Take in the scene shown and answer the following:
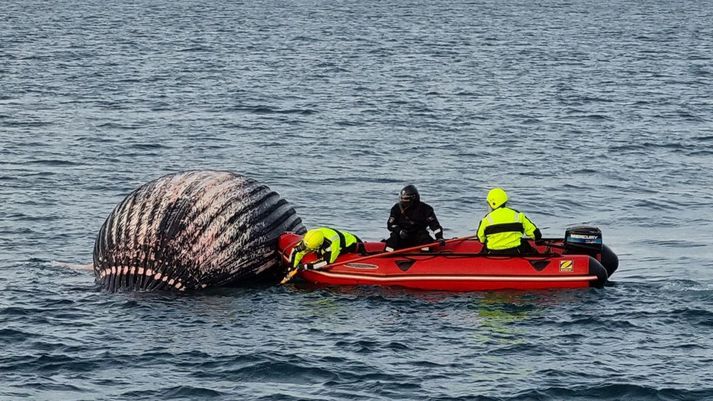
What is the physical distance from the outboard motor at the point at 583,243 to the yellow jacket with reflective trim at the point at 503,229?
2.82ft

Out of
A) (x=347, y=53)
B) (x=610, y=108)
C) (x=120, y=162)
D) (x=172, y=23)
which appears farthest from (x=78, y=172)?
(x=172, y=23)

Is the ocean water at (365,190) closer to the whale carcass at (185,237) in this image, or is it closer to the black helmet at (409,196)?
the whale carcass at (185,237)

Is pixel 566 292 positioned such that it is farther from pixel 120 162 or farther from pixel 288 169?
pixel 120 162

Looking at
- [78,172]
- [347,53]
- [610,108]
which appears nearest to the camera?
[78,172]

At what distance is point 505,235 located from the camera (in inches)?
847

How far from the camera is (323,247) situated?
71.9ft

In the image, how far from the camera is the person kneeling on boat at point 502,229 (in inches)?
843

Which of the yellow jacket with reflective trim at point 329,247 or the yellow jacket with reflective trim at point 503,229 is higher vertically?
the yellow jacket with reflective trim at point 503,229

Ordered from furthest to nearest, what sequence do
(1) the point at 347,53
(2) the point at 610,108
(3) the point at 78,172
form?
(1) the point at 347,53 → (2) the point at 610,108 → (3) the point at 78,172

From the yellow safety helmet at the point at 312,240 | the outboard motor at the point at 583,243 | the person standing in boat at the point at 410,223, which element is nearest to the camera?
the yellow safety helmet at the point at 312,240

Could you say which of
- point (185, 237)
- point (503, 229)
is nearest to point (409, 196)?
point (503, 229)

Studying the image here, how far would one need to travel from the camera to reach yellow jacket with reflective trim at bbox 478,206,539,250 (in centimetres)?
2139

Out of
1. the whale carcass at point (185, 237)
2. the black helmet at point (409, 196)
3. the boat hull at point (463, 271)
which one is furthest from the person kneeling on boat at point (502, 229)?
the whale carcass at point (185, 237)

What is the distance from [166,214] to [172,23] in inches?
2902
